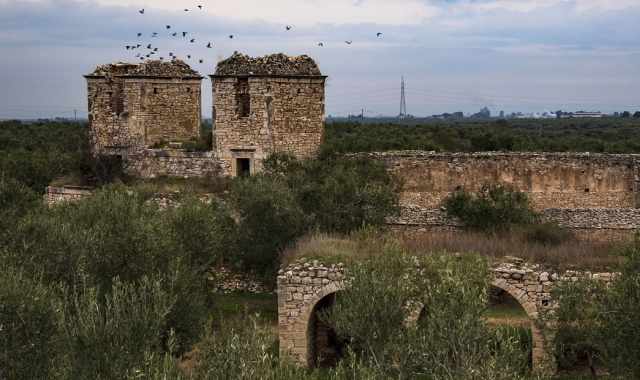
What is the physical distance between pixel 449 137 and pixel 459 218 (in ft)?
101

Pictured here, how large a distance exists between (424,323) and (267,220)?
621 cm

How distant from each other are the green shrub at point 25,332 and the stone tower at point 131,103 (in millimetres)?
14280

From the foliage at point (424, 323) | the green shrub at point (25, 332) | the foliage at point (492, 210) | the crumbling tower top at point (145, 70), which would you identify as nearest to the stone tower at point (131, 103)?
the crumbling tower top at point (145, 70)

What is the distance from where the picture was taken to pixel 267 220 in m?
16.7

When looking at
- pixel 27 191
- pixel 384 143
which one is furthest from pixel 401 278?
pixel 384 143

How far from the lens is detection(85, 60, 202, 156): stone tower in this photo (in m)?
22.6

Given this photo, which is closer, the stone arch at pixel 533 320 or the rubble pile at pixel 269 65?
the stone arch at pixel 533 320

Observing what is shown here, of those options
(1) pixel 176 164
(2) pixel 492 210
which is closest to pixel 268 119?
(1) pixel 176 164

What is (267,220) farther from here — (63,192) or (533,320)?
(63,192)

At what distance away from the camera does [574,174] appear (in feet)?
74.2

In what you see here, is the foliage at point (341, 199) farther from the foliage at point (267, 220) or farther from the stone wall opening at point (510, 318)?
the stone wall opening at point (510, 318)

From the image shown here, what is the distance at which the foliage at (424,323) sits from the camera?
27.3 feet

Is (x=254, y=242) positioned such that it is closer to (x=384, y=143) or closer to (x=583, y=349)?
(x=583, y=349)

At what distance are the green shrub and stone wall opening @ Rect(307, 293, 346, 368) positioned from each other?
5403 mm
